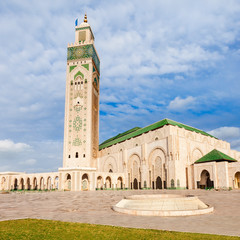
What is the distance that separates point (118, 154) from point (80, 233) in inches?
1604

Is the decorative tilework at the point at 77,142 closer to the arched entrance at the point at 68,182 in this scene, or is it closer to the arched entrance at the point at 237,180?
the arched entrance at the point at 68,182

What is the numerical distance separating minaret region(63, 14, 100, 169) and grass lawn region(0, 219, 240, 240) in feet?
128

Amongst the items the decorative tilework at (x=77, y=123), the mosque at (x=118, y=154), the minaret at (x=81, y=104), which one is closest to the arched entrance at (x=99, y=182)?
the mosque at (x=118, y=154)

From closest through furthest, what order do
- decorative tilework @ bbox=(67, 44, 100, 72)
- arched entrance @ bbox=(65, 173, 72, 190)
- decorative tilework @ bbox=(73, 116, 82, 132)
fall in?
1. arched entrance @ bbox=(65, 173, 72, 190)
2. decorative tilework @ bbox=(73, 116, 82, 132)
3. decorative tilework @ bbox=(67, 44, 100, 72)

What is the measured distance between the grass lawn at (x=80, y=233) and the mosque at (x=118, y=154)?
28030 millimetres

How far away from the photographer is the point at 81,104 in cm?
4866

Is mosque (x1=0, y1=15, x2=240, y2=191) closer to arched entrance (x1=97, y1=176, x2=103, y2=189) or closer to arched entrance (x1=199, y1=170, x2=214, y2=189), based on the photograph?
arched entrance (x1=199, y1=170, x2=214, y2=189)

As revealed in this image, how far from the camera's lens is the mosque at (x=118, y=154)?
34.2 metres

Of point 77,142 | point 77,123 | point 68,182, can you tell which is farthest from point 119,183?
point 77,123

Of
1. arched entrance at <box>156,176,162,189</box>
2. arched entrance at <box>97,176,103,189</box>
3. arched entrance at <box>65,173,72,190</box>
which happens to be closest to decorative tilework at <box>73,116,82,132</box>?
arched entrance at <box>65,173,72,190</box>

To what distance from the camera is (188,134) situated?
3794 centimetres

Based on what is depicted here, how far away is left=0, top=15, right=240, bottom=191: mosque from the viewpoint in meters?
34.2

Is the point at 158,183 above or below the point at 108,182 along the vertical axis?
above

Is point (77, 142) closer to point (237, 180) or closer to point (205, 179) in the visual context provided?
point (205, 179)
